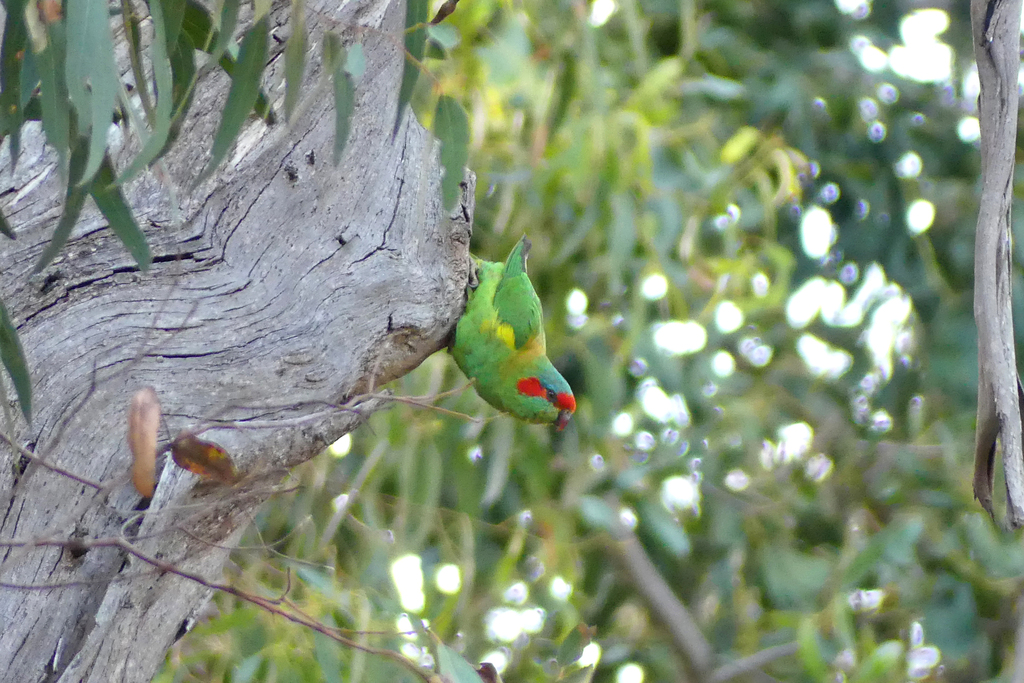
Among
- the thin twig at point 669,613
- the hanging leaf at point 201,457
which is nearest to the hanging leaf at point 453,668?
the hanging leaf at point 201,457

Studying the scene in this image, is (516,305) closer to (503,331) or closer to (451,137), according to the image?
(503,331)

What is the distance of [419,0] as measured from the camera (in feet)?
5.52

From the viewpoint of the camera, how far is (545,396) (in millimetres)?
3020

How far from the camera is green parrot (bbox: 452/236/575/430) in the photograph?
266 centimetres

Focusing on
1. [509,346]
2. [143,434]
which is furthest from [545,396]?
[143,434]

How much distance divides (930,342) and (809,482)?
2.68 ft

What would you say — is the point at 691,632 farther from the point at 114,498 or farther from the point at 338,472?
the point at 114,498

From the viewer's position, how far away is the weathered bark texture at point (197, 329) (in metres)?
1.67

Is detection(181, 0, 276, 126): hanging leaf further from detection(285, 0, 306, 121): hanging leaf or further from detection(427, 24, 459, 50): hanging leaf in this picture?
detection(427, 24, 459, 50): hanging leaf

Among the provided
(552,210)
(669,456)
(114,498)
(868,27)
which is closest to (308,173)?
(114,498)

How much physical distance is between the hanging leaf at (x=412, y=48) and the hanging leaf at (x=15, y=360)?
2.28ft

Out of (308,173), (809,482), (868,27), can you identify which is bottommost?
(809,482)

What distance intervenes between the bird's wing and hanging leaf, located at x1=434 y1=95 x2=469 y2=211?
40.0 inches

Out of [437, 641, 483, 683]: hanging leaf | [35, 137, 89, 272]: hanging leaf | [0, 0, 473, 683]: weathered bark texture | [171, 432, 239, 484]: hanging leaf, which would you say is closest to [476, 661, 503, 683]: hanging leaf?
[437, 641, 483, 683]: hanging leaf
